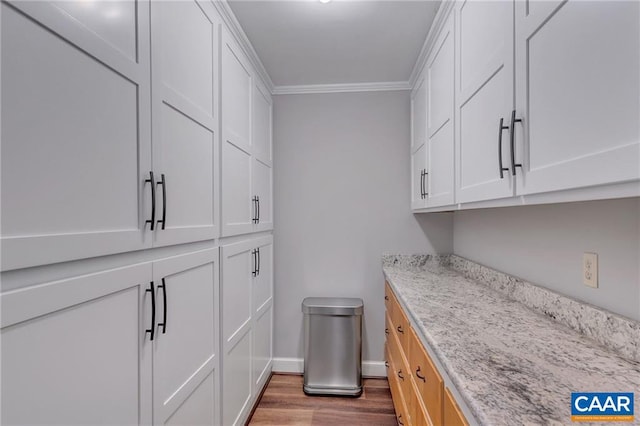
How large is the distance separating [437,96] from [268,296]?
2.03m

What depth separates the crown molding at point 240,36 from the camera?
1.77m

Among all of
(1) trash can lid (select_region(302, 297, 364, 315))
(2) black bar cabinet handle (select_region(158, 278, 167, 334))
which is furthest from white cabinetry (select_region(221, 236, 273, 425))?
(2) black bar cabinet handle (select_region(158, 278, 167, 334))

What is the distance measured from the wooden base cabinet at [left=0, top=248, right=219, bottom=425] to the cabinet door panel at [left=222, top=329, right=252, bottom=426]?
27 cm

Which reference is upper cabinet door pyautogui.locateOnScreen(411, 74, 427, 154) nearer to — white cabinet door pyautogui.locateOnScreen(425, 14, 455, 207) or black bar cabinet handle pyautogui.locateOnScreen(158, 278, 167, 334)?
white cabinet door pyautogui.locateOnScreen(425, 14, 455, 207)

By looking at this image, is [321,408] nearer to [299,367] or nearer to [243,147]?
[299,367]

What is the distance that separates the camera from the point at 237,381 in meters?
2.03

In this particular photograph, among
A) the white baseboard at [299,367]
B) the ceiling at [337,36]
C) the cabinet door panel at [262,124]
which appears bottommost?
the white baseboard at [299,367]

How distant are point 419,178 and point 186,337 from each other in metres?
1.95

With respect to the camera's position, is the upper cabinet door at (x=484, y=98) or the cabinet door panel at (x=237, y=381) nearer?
the upper cabinet door at (x=484, y=98)

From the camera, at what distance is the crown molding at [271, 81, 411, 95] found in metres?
2.94

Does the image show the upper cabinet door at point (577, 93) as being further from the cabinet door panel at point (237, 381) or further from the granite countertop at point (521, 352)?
the cabinet door panel at point (237, 381)

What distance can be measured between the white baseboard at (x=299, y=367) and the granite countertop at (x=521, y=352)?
1510 millimetres

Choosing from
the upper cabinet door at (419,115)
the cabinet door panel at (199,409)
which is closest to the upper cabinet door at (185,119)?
the cabinet door panel at (199,409)

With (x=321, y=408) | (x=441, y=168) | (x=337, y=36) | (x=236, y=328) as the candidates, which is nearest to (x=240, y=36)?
(x=337, y=36)
